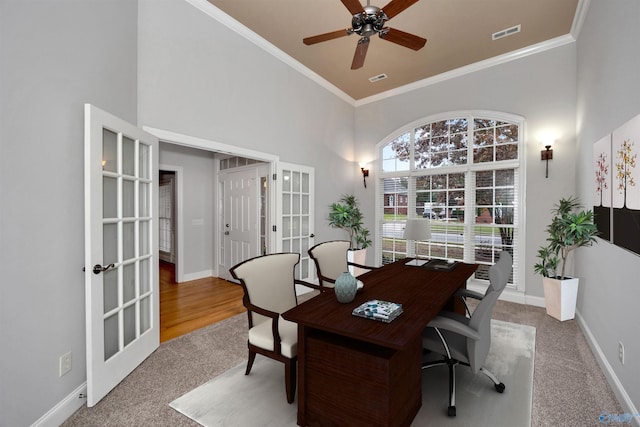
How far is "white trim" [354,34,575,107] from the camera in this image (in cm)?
388

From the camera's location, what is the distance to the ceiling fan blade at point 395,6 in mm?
2192

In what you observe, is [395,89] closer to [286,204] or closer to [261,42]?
[261,42]

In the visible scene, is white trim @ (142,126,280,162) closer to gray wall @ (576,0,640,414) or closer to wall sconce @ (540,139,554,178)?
gray wall @ (576,0,640,414)

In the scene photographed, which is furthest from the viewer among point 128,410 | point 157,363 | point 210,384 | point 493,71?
point 493,71

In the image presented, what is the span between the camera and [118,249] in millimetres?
2246

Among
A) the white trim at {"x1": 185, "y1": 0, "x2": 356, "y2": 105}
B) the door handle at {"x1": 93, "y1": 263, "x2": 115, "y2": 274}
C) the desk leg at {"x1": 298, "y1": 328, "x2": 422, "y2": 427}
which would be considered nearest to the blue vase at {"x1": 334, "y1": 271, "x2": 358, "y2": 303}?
the desk leg at {"x1": 298, "y1": 328, "x2": 422, "y2": 427}

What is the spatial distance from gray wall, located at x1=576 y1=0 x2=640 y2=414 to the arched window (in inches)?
33.4

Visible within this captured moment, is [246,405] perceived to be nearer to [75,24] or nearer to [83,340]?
[83,340]

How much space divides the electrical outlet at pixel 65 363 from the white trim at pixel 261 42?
346 centimetres

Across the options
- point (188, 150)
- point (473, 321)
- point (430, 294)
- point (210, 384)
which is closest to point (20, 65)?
point (210, 384)

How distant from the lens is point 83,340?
2.07 m

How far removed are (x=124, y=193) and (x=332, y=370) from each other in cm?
212

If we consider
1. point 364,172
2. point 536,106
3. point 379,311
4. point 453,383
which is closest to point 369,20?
point 379,311

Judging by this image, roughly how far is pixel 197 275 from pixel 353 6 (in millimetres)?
5029
